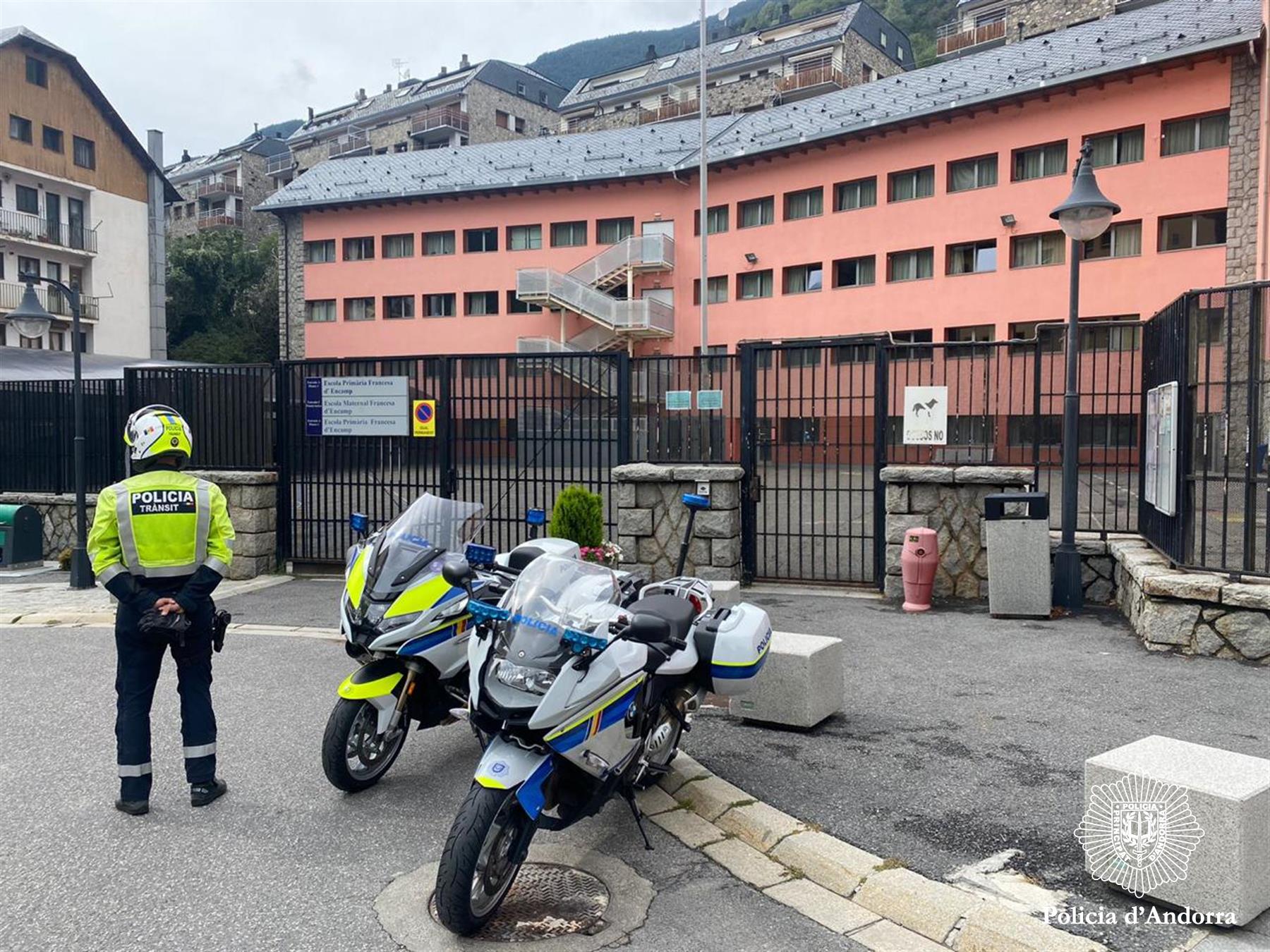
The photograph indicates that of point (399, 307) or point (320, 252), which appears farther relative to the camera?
point (320, 252)

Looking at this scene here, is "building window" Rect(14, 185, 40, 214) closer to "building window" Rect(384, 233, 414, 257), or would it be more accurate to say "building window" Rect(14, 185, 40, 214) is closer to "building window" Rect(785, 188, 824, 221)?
"building window" Rect(384, 233, 414, 257)

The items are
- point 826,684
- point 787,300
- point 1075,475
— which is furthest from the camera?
point 787,300

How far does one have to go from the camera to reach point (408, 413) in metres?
12.0

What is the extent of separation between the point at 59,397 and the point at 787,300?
28620mm

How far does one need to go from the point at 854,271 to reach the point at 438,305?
66.8ft

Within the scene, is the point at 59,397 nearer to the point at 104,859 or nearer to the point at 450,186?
the point at 104,859

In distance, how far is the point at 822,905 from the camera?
3.88m

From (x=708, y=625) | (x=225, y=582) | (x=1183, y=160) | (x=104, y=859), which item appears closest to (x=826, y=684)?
(x=708, y=625)

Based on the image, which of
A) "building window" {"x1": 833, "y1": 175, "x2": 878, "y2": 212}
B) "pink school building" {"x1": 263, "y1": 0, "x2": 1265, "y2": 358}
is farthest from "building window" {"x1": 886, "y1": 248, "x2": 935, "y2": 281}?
"building window" {"x1": 833, "y1": 175, "x2": 878, "y2": 212}

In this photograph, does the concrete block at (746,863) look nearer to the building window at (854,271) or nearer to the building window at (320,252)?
the building window at (854,271)

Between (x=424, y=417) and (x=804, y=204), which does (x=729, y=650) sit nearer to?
(x=424, y=417)

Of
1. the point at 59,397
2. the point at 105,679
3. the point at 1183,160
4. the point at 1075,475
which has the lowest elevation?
the point at 105,679

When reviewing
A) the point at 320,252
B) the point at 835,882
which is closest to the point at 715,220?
the point at 320,252

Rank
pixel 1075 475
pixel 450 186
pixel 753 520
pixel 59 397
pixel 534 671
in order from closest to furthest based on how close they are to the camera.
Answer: pixel 534 671
pixel 1075 475
pixel 753 520
pixel 59 397
pixel 450 186
